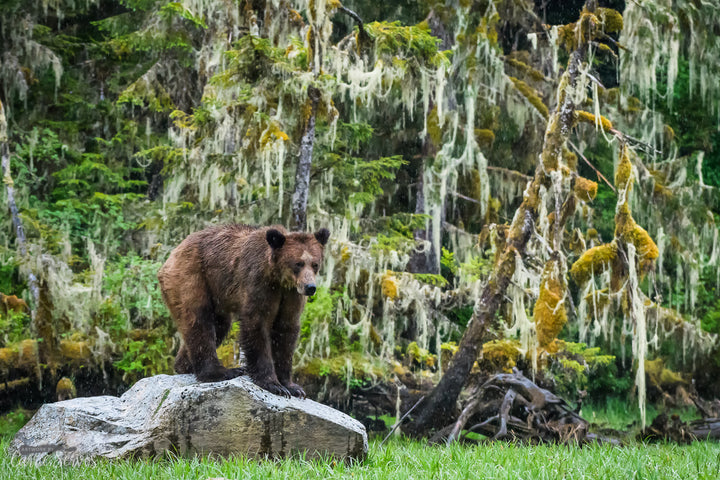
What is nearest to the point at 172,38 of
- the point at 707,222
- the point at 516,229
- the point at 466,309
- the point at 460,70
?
the point at 460,70

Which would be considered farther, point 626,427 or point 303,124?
point 626,427

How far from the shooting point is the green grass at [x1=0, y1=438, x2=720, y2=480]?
4.75 m

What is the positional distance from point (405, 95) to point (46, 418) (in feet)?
24.1

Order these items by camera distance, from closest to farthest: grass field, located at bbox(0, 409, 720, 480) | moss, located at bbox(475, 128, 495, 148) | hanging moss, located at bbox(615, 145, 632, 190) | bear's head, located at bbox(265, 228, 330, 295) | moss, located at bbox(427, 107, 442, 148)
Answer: grass field, located at bbox(0, 409, 720, 480), bear's head, located at bbox(265, 228, 330, 295), hanging moss, located at bbox(615, 145, 632, 190), moss, located at bbox(427, 107, 442, 148), moss, located at bbox(475, 128, 495, 148)

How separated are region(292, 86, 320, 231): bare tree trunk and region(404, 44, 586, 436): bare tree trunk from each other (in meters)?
2.73

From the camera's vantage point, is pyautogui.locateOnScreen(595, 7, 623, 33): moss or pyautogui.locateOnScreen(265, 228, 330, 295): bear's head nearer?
pyautogui.locateOnScreen(265, 228, 330, 295): bear's head

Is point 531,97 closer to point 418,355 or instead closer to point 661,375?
point 418,355

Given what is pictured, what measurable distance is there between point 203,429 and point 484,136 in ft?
34.9

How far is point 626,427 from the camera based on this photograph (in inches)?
485

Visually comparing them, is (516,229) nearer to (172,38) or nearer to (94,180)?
(172,38)

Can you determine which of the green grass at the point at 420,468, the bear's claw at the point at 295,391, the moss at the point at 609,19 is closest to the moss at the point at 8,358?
the green grass at the point at 420,468

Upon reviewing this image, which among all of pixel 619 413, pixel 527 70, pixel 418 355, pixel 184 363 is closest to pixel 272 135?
pixel 184 363

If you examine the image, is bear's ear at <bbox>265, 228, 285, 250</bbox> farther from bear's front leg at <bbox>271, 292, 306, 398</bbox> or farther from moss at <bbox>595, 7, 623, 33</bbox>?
moss at <bbox>595, 7, 623, 33</bbox>

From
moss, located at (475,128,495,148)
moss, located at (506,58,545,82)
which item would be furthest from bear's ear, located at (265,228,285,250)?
moss, located at (506,58,545,82)
